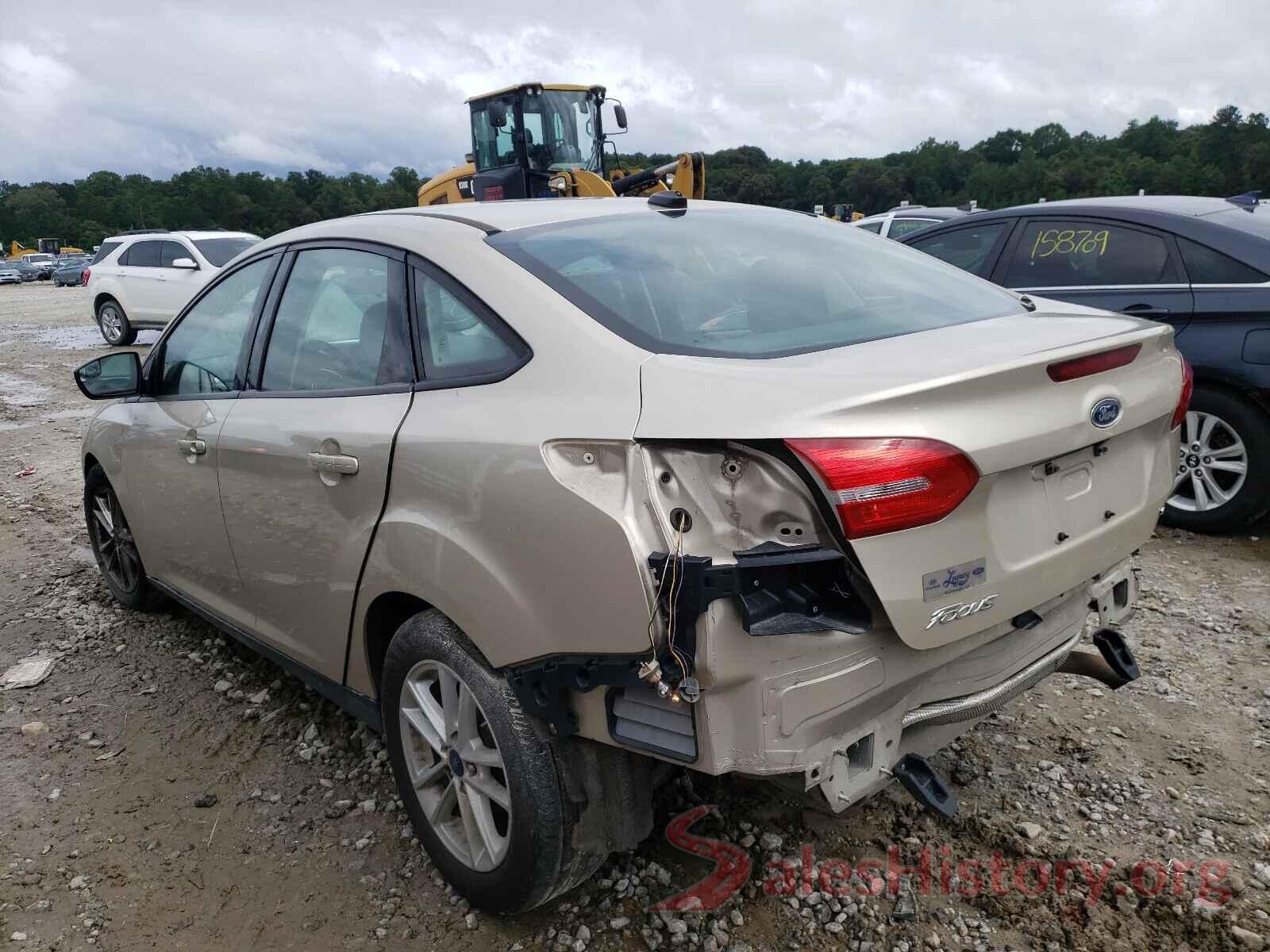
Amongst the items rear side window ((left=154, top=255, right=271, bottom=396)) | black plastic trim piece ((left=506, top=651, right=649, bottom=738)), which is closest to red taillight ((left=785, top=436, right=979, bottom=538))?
black plastic trim piece ((left=506, top=651, right=649, bottom=738))

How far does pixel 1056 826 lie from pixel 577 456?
1773mm

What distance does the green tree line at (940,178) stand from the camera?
147ft

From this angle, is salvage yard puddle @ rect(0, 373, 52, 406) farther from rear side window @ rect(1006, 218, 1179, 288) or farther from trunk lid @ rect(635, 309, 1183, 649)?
trunk lid @ rect(635, 309, 1183, 649)

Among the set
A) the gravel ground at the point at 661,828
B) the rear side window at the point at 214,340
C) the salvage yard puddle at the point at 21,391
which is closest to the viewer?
the gravel ground at the point at 661,828

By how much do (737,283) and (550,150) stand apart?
11563 mm

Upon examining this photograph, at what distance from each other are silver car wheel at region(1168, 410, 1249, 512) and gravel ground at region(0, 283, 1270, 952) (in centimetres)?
97

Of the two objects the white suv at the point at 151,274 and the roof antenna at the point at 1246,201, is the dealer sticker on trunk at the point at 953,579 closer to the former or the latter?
the roof antenna at the point at 1246,201

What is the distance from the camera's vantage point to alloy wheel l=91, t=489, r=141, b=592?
14.6ft

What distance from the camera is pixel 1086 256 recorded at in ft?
17.6

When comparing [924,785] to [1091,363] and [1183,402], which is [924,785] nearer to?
[1091,363]

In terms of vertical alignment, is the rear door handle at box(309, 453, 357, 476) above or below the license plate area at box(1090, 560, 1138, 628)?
above

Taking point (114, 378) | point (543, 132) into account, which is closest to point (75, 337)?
point (543, 132)

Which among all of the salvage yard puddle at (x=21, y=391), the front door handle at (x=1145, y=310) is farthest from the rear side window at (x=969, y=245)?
the salvage yard puddle at (x=21, y=391)

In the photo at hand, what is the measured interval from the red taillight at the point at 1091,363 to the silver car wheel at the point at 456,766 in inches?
58.2
